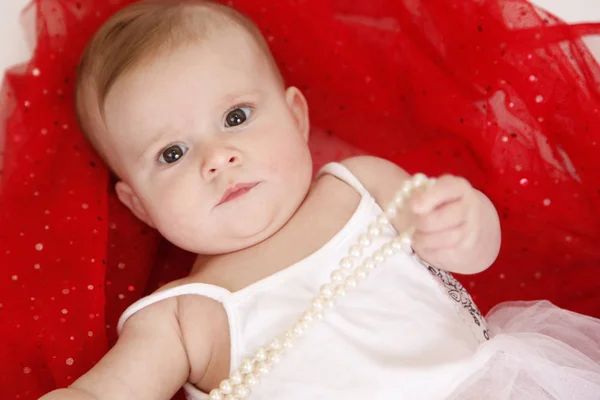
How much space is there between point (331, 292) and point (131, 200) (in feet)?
1.25

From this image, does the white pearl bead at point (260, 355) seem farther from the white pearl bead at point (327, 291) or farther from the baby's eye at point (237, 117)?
the baby's eye at point (237, 117)

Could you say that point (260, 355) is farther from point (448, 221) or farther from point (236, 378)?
point (448, 221)

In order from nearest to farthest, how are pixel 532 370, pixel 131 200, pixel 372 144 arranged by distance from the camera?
pixel 532 370
pixel 131 200
pixel 372 144

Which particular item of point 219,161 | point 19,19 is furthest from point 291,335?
point 19,19

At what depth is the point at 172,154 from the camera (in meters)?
1.02

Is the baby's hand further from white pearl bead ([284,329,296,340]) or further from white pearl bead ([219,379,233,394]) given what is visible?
white pearl bead ([219,379,233,394])

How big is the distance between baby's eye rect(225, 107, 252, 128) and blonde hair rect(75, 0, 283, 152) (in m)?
0.11

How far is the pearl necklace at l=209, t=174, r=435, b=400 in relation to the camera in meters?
0.92

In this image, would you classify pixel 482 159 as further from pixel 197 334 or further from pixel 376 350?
pixel 197 334

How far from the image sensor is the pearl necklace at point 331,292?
3.02 ft

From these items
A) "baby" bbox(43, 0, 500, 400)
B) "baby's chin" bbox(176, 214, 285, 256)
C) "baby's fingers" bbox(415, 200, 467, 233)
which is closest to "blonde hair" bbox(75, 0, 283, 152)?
"baby" bbox(43, 0, 500, 400)

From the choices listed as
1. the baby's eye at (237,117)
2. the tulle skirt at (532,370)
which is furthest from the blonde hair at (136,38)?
the tulle skirt at (532,370)

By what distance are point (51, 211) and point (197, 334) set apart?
12.1 inches

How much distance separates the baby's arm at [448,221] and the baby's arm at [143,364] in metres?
0.34
